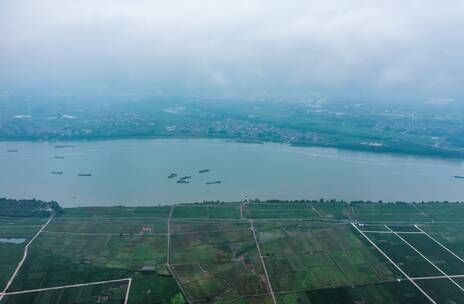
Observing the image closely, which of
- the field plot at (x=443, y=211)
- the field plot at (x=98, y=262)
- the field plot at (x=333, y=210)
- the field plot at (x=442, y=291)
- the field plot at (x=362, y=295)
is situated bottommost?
the field plot at (x=98, y=262)

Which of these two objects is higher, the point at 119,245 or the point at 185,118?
the point at 185,118

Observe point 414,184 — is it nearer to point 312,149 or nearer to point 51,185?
point 312,149

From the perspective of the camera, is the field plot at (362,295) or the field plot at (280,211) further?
the field plot at (280,211)

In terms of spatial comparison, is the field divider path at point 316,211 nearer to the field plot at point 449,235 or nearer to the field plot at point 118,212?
the field plot at point 449,235

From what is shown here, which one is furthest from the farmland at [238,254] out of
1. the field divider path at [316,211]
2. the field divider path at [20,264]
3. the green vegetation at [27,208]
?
the green vegetation at [27,208]

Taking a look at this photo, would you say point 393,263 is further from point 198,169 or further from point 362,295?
point 198,169

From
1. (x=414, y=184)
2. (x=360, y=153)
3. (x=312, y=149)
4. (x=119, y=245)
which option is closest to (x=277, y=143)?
(x=312, y=149)
